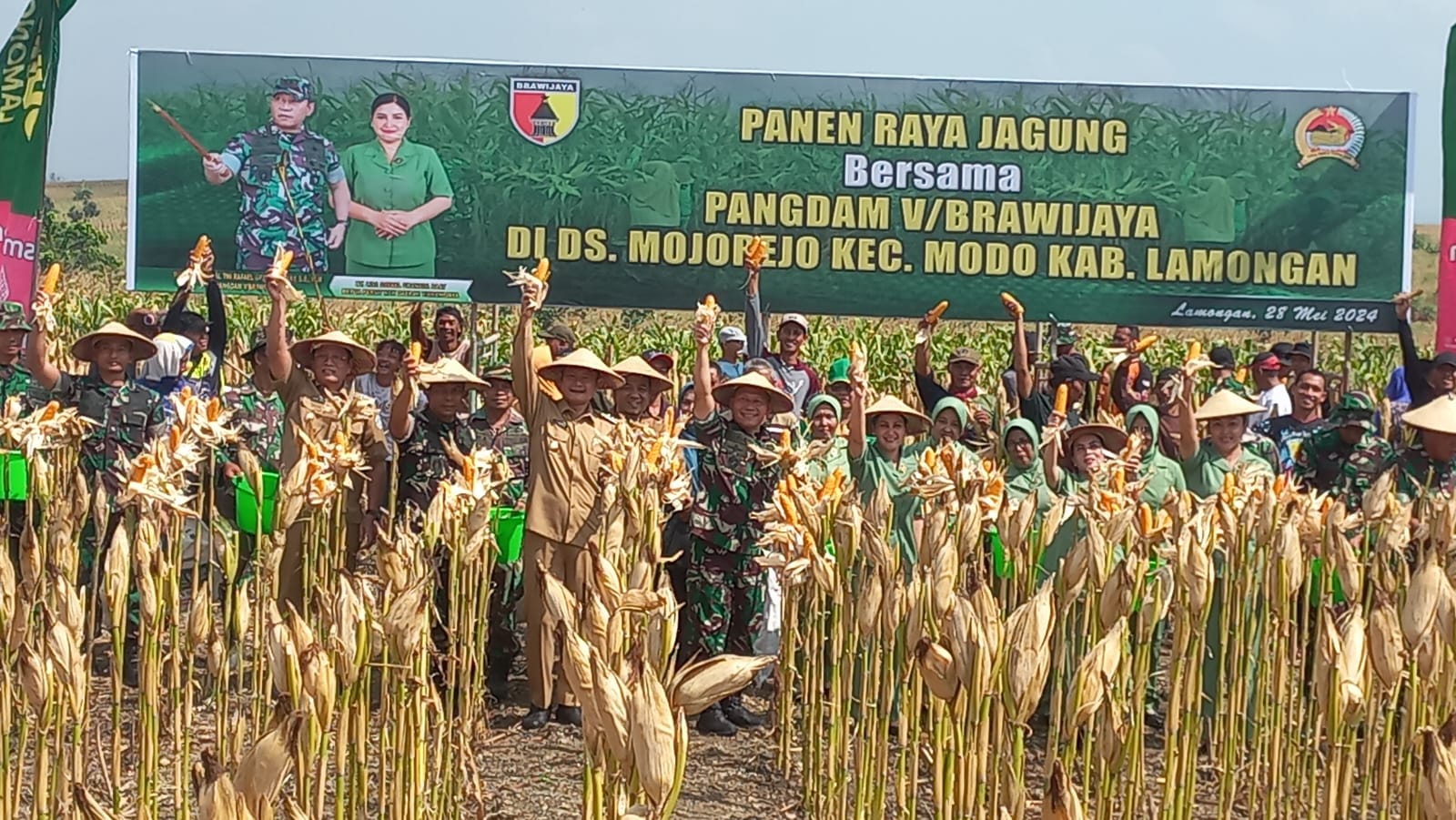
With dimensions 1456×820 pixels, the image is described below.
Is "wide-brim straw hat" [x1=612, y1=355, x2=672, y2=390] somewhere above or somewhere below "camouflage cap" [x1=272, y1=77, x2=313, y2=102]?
below

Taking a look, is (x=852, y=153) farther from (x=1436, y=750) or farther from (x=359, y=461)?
(x=1436, y=750)

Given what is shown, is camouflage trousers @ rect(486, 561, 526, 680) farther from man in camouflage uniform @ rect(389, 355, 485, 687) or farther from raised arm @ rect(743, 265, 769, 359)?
raised arm @ rect(743, 265, 769, 359)

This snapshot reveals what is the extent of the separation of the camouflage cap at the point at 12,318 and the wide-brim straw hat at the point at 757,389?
3.32m

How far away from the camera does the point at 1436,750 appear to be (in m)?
2.46

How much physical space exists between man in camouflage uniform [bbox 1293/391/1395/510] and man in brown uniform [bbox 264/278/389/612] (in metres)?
3.73

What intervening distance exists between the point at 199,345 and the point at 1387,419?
6.08m

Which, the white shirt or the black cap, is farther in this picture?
the white shirt

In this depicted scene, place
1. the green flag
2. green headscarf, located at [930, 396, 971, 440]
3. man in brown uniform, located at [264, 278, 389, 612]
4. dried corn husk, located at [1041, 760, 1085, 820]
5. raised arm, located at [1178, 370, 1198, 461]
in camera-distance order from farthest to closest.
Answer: the green flag, green headscarf, located at [930, 396, 971, 440], man in brown uniform, located at [264, 278, 389, 612], raised arm, located at [1178, 370, 1198, 461], dried corn husk, located at [1041, 760, 1085, 820]

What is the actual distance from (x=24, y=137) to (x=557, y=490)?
4.03 metres

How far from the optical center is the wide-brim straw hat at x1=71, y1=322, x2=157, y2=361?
7.17 metres

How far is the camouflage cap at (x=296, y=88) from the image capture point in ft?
40.9

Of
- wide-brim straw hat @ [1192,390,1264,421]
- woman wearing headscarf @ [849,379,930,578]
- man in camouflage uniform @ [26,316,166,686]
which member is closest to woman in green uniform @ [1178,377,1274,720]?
wide-brim straw hat @ [1192,390,1264,421]

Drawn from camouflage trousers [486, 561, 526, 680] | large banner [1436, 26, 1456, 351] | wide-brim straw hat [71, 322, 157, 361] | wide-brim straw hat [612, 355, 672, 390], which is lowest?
camouflage trousers [486, 561, 526, 680]

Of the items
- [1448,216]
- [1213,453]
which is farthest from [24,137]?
[1448,216]
